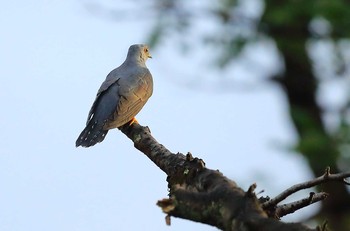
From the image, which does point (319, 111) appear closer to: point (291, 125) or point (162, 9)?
point (291, 125)

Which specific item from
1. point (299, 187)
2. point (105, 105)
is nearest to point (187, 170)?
point (299, 187)

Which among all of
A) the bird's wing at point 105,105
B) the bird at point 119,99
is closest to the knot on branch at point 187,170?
the bird at point 119,99

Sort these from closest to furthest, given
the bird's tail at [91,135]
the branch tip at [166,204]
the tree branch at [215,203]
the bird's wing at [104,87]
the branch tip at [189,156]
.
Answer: the tree branch at [215,203] → the branch tip at [166,204] → the branch tip at [189,156] → the bird's tail at [91,135] → the bird's wing at [104,87]

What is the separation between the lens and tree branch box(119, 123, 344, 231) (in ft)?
9.94

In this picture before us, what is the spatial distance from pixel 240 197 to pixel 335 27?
7786 millimetres

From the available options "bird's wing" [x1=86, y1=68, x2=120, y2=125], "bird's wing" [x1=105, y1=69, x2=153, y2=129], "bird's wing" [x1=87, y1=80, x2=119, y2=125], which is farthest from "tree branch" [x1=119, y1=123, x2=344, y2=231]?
"bird's wing" [x1=86, y1=68, x2=120, y2=125]

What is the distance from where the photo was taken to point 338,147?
32.7 ft

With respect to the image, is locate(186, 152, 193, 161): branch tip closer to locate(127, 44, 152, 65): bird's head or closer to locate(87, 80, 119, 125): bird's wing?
locate(87, 80, 119, 125): bird's wing

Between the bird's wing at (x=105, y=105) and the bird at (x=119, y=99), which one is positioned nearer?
the bird at (x=119, y=99)

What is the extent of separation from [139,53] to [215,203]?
4755 millimetres

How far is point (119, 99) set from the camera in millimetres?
6785

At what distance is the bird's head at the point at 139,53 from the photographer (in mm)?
7794

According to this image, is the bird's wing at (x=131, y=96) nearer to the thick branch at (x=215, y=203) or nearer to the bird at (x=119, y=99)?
the bird at (x=119, y=99)

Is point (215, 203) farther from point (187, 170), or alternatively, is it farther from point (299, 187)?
point (187, 170)
